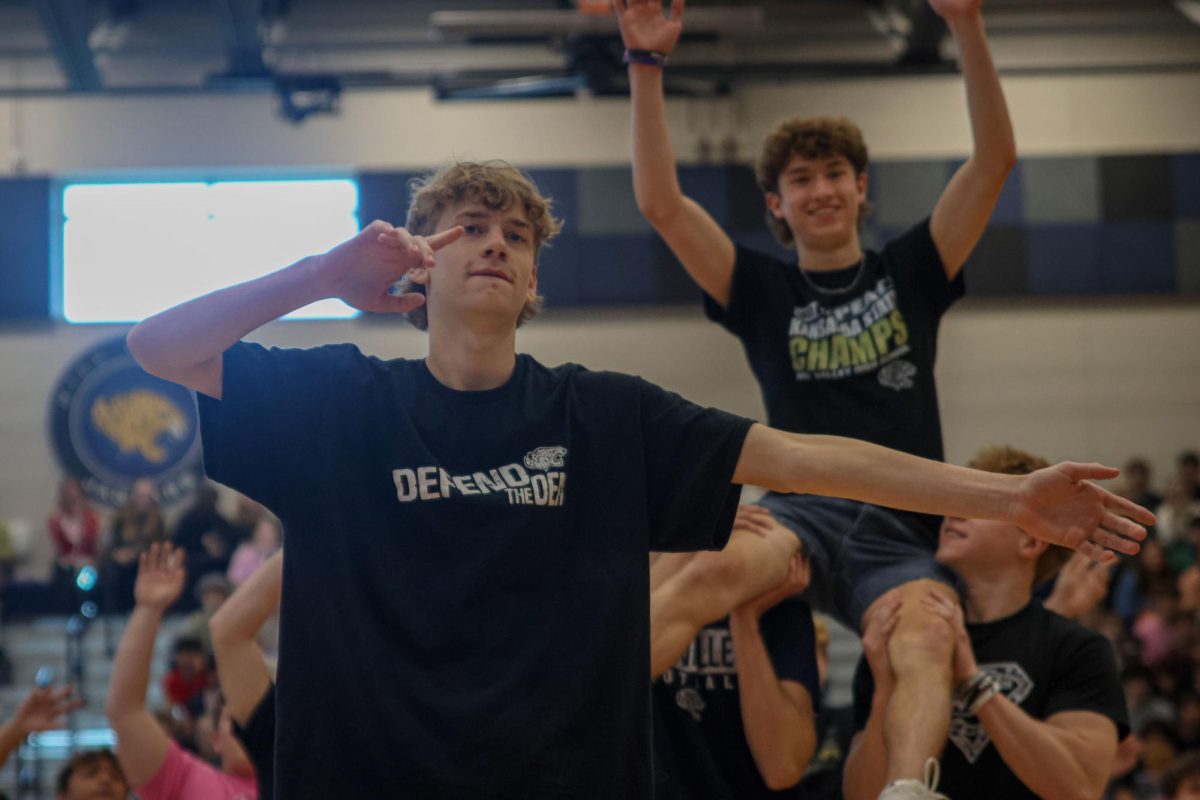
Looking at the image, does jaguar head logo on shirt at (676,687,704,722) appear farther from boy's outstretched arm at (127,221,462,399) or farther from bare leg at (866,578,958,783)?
boy's outstretched arm at (127,221,462,399)

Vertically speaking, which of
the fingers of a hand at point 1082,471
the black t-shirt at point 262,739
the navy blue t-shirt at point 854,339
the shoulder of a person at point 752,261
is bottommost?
the black t-shirt at point 262,739

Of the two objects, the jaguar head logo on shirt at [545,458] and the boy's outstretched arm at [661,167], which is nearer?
the jaguar head logo on shirt at [545,458]

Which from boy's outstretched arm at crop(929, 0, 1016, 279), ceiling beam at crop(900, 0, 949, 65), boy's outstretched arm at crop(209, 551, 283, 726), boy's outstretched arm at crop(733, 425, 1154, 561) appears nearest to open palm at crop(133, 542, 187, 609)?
boy's outstretched arm at crop(209, 551, 283, 726)

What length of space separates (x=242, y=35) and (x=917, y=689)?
12102 mm

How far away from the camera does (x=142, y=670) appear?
5207 millimetres

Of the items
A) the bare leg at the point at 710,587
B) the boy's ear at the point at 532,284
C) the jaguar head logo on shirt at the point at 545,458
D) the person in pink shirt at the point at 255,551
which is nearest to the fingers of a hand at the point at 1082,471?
the jaguar head logo on shirt at the point at 545,458

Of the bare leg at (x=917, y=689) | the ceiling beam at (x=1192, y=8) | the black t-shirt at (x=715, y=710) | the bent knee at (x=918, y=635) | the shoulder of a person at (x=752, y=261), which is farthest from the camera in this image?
the ceiling beam at (x=1192, y=8)

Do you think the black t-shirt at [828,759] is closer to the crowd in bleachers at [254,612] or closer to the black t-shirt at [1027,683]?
the crowd in bleachers at [254,612]

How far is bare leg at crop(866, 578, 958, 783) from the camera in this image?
392 centimetres

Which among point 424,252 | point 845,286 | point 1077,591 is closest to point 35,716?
point 845,286

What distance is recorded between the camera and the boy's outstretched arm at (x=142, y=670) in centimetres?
517

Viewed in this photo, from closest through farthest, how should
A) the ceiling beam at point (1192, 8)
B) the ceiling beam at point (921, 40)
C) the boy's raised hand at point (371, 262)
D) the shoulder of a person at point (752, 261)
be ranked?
the boy's raised hand at point (371, 262), the shoulder of a person at point (752, 261), the ceiling beam at point (921, 40), the ceiling beam at point (1192, 8)

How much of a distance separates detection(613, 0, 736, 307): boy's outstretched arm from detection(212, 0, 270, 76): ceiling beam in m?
10.5

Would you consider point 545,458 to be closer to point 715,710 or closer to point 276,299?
point 276,299
